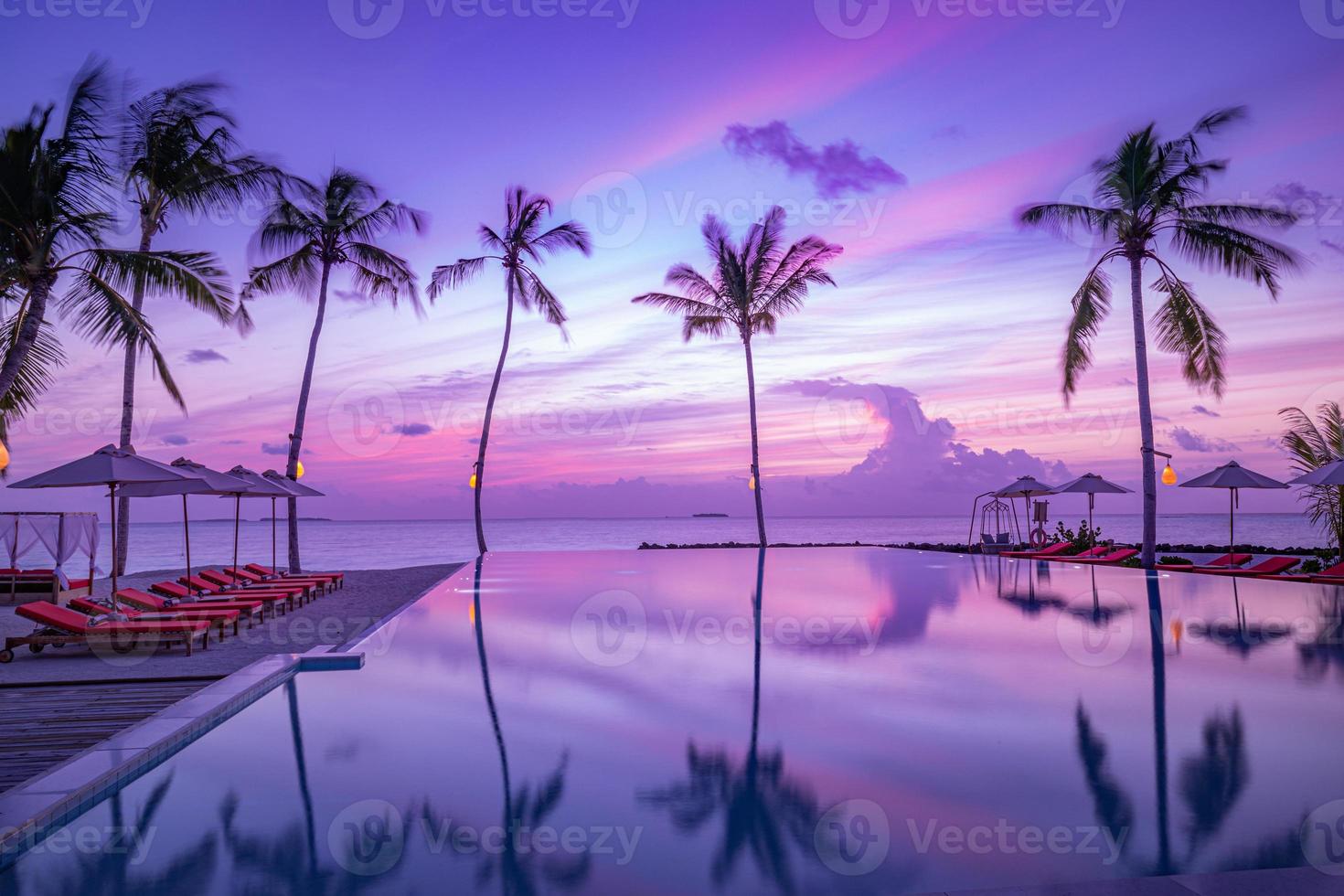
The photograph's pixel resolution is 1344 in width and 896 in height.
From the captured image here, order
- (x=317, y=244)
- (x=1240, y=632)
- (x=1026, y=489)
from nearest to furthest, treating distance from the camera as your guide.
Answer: (x=1240, y=632), (x=317, y=244), (x=1026, y=489)

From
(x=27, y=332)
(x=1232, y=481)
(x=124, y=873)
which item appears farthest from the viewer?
(x=1232, y=481)

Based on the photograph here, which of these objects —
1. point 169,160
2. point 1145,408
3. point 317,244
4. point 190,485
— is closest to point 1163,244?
point 1145,408

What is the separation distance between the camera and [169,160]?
15.7 meters

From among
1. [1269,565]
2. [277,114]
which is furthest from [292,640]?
[1269,565]

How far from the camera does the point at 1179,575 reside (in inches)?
635

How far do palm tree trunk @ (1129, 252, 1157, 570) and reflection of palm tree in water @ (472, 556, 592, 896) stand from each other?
1605cm

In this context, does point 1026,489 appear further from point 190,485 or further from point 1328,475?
point 190,485

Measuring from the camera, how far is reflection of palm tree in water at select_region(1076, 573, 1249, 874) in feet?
11.3

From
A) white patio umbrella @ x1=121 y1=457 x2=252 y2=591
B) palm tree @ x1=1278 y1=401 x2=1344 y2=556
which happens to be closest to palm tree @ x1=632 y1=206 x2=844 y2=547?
palm tree @ x1=1278 y1=401 x2=1344 y2=556

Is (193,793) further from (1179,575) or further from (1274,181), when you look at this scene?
(1274,181)

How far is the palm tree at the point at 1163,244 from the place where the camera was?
15.9m

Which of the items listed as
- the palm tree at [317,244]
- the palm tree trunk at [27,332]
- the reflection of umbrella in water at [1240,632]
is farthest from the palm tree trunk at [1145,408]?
the palm tree trunk at [27,332]

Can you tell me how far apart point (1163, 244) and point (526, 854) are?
58.9 ft

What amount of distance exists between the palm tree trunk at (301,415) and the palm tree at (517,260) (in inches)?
170
